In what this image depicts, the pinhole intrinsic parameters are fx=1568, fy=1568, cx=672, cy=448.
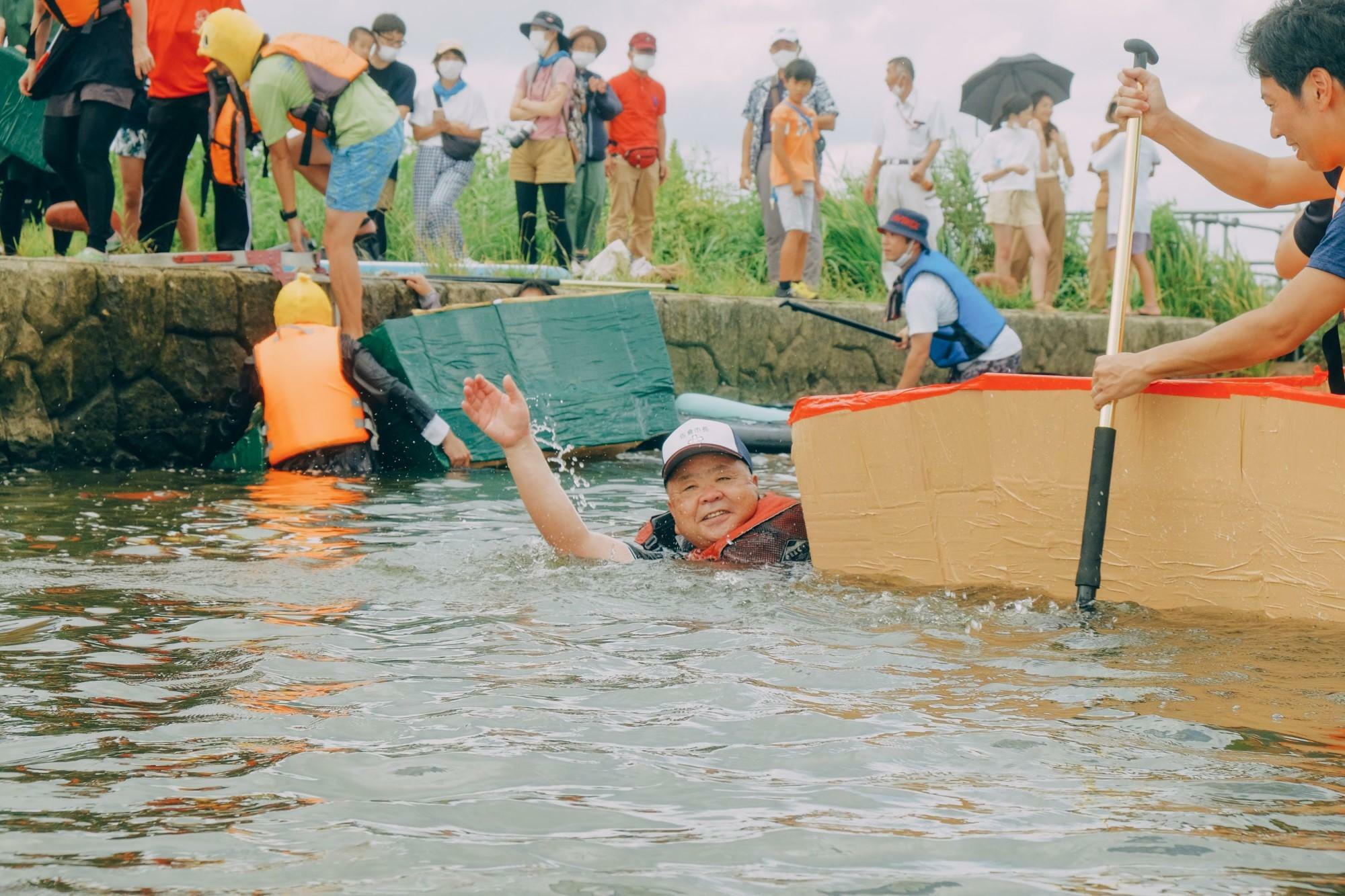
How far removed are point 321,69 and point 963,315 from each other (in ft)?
12.9

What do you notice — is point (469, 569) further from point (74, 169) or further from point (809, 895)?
point (74, 169)

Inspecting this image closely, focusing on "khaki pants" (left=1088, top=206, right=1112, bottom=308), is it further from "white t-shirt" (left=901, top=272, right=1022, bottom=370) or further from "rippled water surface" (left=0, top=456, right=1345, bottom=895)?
"rippled water surface" (left=0, top=456, right=1345, bottom=895)

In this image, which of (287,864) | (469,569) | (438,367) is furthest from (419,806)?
(438,367)

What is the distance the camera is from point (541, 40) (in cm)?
1120

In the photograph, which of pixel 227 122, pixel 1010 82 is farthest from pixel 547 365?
pixel 1010 82

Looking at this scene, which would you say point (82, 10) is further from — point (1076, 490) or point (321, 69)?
point (1076, 490)

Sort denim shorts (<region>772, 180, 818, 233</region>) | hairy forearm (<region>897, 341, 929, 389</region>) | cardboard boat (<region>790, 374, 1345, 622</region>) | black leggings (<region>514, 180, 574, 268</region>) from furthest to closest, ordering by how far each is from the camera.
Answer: denim shorts (<region>772, 180, 818, 233</region>) → black leggings (<region>514, 180, 574, 268</region>) → hairy forearm (<region>897, 341, 929, 389</region>) → cardboard boat (<region>790, 374, 1345, 622</region>)

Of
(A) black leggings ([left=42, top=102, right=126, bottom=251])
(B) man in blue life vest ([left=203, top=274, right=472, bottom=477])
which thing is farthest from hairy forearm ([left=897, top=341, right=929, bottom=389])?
(A) black leggings ([left=42, top=102, right=126, bottom=251])

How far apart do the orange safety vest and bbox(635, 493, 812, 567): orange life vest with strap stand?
3.82 m

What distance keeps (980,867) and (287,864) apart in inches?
41.0

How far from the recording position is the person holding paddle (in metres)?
3.76

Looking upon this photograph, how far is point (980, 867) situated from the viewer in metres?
2.36

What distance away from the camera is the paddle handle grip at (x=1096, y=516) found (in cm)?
400

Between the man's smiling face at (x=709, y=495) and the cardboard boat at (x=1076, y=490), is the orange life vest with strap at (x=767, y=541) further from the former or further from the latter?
the cardboard boat at (x=1076, y=490)
